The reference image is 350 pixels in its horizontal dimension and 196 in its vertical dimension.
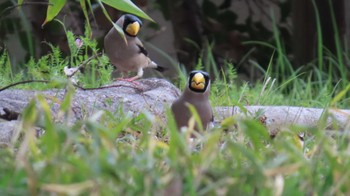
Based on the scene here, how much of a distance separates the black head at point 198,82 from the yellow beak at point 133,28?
774 mm

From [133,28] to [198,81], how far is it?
2.79 ft

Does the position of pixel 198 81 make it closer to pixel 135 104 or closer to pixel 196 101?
pixel 196 101

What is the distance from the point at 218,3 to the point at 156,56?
671 mm

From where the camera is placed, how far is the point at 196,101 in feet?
8.82

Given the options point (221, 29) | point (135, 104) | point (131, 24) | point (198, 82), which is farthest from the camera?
point (221, 29)

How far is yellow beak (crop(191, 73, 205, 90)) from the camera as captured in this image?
2.67 metres

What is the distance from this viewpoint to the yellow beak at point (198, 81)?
267 cm

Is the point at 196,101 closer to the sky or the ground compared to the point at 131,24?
closer to the ground

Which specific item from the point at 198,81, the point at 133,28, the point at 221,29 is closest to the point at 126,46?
the point at 133,28

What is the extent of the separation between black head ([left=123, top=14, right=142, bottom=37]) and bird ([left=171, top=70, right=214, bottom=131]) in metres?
0.78

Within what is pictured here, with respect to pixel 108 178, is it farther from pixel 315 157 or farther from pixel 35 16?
pixel 35 16

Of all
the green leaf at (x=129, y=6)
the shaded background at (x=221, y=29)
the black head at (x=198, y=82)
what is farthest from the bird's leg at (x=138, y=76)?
the shaded background at (x=221, y=29)

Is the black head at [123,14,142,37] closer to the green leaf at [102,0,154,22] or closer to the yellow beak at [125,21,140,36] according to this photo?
the yellow beak at [125,21,140,36]

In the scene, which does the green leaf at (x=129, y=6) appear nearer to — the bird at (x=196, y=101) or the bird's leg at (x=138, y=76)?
the bird at (x=196, y=101)
